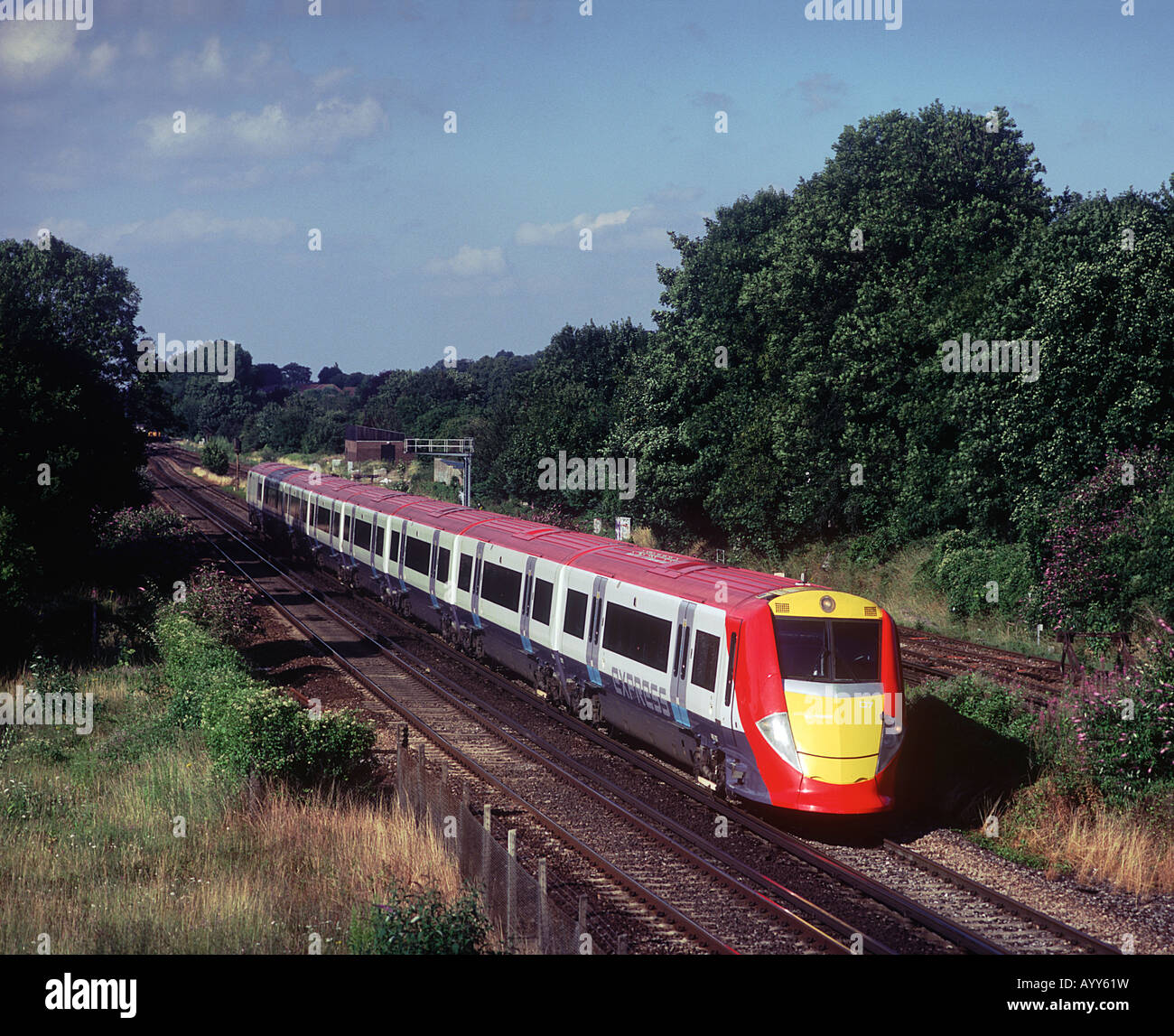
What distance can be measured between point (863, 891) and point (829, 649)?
2746 mm

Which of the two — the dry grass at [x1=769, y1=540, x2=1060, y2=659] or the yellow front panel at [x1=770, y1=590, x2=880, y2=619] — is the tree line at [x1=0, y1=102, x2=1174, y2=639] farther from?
the yellow front panel at [x1=770, y1=590, x2=880, y2=619]

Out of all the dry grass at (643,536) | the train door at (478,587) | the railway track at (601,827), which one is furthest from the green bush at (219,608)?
the dry grass at (643,536)

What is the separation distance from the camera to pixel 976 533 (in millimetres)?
29391

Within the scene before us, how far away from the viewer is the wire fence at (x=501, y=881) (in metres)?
8.17

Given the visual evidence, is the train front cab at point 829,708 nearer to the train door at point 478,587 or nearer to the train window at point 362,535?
the train door at point 478,587

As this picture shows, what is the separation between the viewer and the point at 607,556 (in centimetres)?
1788

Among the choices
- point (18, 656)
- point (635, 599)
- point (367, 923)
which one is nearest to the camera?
point (367, 923)

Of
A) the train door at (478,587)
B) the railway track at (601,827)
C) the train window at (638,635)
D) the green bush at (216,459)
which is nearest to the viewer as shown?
the railway track at (601,827)

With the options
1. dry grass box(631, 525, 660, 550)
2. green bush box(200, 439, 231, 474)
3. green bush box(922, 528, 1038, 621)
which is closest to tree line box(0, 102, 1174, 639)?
green bush box(922, 528, 1038, 621)

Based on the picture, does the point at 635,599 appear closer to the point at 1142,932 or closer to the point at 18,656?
the point at 1142,932

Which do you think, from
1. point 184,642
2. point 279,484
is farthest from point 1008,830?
point 279,484

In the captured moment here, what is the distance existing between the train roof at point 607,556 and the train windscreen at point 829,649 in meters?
0.73

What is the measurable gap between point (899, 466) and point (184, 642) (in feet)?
71.2
